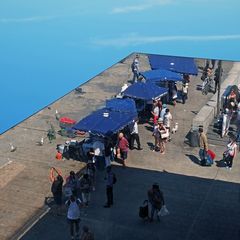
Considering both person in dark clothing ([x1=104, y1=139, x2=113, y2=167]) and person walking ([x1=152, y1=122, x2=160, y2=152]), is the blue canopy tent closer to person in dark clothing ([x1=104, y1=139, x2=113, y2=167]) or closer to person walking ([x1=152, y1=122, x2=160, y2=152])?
person walking ([x1=152, y1=122, x2=160, y2=152])

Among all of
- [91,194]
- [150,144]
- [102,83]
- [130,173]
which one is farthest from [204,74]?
[91,194]

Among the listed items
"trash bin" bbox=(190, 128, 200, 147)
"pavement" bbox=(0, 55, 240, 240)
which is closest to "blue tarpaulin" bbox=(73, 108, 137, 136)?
"pavement" bbox=(0, 55, 240, 240)

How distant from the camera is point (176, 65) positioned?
2455cm

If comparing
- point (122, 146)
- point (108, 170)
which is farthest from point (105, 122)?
point (108, 170)

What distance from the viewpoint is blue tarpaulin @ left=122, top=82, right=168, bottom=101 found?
69.1ft

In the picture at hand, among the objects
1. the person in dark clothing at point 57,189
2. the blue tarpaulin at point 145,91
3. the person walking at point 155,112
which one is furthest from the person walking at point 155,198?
the blue tarpaulin at point 145,91

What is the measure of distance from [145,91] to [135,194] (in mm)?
6338

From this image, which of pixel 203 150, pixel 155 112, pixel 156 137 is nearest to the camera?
pixel 203 150

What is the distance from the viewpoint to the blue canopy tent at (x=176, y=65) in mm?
24219

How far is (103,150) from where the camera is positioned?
1739cm

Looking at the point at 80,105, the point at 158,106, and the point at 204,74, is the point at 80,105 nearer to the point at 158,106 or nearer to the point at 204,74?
the point at 158,106

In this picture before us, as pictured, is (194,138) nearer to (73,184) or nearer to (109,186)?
(109,186)

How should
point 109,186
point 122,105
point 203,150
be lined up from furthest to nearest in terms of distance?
point 122,105
point 203,150
point 109,186

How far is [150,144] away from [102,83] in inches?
371
